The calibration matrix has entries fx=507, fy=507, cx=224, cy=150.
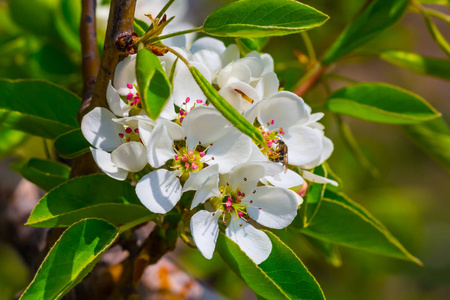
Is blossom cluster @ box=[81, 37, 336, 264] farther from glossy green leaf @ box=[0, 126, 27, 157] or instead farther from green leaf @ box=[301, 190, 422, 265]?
glossy green leaf @ box=[0, 126, 27, 157]

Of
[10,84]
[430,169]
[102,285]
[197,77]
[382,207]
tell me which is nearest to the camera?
[197,77]

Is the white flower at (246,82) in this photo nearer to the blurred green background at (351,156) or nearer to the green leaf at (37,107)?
the blurred green background at (351,156)

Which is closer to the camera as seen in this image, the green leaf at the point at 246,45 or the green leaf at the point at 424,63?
the green leaf at the point at 246,45

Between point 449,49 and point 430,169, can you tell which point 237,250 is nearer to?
point 449,49

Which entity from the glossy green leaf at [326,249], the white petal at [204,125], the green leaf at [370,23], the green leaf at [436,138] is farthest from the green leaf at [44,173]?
the green leaf at [436,138]

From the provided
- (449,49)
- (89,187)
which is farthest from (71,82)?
(449,49)

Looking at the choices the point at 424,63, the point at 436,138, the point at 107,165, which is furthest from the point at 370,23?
the point at 107,165
